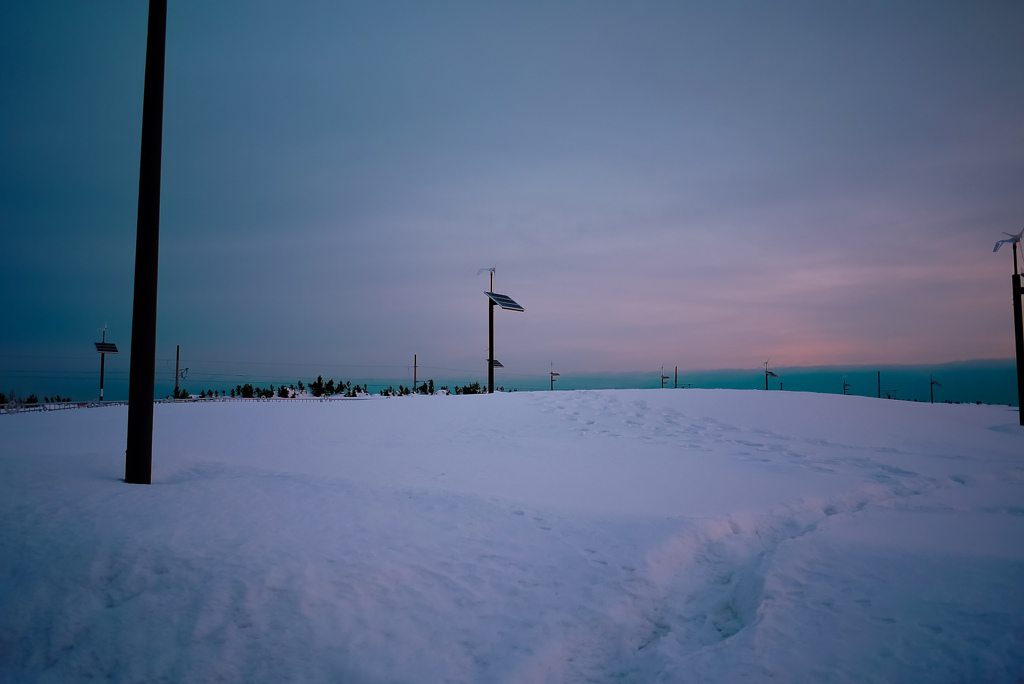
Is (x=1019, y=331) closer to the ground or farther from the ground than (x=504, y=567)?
farther from the ground

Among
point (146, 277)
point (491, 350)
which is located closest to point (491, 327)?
point (491, 350)

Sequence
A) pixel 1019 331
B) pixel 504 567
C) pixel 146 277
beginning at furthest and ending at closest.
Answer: pixel 1019 331 < pixel 146 277 < pixel 504 567

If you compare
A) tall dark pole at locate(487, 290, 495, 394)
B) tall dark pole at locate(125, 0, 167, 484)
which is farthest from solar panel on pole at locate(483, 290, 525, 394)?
tall dark pole at locate(125, 0, 167, 484)

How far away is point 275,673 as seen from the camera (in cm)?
401

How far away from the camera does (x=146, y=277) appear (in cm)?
700

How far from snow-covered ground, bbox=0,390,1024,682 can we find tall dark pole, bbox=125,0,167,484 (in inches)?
22.7

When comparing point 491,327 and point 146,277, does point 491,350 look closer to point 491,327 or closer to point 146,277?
point 491,327

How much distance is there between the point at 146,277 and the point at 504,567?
589 cm

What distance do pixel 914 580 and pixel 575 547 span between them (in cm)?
305

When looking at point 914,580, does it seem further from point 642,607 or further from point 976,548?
point 642,607

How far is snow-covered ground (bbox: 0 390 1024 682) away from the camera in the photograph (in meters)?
4.07

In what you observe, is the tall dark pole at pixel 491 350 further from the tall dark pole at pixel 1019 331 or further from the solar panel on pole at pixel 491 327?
the tall dark pole at pixel 1019 331

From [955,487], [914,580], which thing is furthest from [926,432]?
[914,580]

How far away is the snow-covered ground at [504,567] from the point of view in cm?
407
